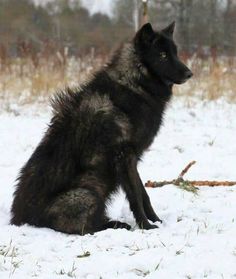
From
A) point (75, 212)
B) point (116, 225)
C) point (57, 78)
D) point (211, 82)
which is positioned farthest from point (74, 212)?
point (211, 82)

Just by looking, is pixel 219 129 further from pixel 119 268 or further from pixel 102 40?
pixel 102 40

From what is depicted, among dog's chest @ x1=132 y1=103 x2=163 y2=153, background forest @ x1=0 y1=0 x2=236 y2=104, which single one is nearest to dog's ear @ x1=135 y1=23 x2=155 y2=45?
dog's chest @ x1=132 y1=103 x2=163 y2=153

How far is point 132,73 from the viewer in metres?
4.75

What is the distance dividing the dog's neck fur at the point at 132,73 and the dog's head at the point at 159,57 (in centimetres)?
5

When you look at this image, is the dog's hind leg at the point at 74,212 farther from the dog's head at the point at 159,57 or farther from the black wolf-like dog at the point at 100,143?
the dog's head at the point at 159,57

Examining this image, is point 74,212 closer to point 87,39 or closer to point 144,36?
point 144,36

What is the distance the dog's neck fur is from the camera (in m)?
4.71

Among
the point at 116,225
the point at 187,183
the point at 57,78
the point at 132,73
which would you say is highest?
the point at 132,73

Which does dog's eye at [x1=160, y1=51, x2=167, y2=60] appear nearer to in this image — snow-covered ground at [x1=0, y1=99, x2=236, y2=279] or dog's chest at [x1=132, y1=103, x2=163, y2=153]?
dog's chest at [x1=132, y1=103, x2=163, y2=153]

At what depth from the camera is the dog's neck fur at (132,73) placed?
471 centimetres

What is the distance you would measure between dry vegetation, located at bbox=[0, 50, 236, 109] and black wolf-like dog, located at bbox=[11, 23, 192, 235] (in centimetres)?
571

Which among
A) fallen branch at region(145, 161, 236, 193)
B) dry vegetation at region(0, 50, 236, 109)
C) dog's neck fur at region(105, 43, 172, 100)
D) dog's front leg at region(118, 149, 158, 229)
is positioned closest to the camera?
dog's front leg at region(118, 149, 158, 229)

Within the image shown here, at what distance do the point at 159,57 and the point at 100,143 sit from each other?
999 millimetres

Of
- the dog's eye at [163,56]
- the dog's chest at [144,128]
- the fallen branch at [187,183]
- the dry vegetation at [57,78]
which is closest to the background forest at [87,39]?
the dry vegetation at [57,78]
